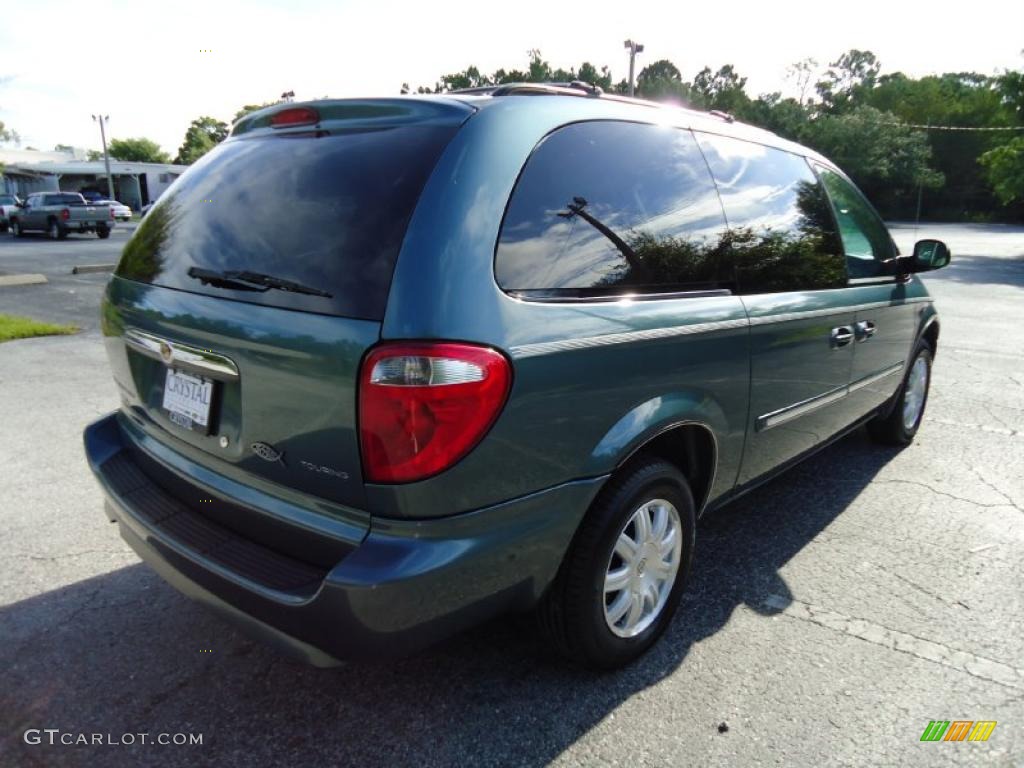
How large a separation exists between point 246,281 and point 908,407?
435 cm

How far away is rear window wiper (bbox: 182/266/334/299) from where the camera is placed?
72.7 inches

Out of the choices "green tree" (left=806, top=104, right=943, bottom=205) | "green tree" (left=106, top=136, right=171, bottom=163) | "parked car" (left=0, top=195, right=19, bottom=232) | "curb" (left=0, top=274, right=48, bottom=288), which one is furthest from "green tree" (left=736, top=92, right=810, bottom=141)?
"green tree" (left=106, top=136, right=171, bottom=163)

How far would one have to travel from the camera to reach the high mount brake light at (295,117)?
2.21m

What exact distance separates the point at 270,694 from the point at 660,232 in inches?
77.4

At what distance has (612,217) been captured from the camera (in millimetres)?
2170

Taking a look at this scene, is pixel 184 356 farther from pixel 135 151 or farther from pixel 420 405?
pixel 135 151

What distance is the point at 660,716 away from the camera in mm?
2195

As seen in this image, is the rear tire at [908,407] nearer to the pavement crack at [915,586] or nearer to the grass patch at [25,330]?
the pavement crack at [915,586]

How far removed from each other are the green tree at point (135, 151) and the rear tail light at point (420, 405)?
10869 cm

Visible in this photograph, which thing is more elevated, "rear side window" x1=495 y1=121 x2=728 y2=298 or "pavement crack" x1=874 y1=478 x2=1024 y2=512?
"rear side window" x1=495 y1=121 x2=728 y2=298

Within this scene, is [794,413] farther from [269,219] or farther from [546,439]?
[269,219]

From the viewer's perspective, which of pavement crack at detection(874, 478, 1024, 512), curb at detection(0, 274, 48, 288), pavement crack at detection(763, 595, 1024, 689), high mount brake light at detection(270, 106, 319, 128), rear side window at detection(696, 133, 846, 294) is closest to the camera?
high mount brake light at detection(270, 106, 319, 128)

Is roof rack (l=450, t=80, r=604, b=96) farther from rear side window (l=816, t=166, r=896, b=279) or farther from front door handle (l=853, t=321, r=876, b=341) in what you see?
front door handle (l=853, t=321, r=876, b=341)

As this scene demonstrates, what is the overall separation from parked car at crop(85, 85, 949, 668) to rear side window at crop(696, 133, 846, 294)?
26 millimetres
